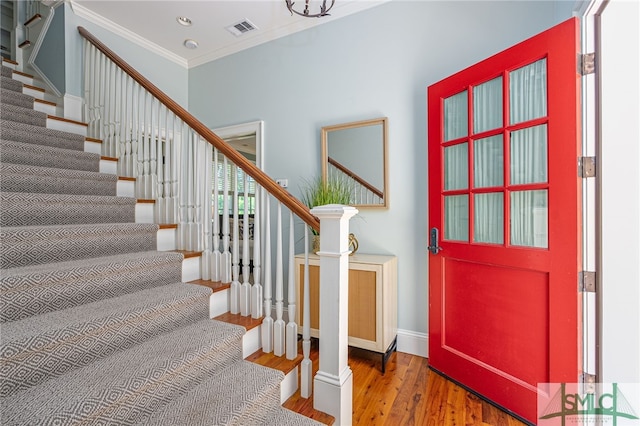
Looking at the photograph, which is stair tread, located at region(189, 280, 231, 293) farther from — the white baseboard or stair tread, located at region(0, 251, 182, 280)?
the white baseboard

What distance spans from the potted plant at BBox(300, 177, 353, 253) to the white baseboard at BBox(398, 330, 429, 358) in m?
1.00

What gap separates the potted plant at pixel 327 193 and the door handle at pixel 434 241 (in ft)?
2.36

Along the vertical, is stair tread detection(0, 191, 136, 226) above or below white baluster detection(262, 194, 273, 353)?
above

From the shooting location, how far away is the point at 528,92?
5.36ft

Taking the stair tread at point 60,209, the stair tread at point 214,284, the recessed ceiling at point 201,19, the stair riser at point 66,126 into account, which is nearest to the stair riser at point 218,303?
the stair tread at point 214,284

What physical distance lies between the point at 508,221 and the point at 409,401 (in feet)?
4.05

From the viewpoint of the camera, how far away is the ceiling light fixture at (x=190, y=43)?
312cm

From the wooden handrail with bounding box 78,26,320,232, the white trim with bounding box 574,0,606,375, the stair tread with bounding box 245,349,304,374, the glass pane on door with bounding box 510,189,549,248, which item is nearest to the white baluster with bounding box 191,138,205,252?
the wooden handrail with bounding box 78,26,320,232

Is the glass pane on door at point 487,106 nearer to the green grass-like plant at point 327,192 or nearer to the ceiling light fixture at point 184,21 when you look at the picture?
the green grass-like plant at point 327,192

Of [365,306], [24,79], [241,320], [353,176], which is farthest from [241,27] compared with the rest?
[365,306]

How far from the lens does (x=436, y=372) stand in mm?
2037

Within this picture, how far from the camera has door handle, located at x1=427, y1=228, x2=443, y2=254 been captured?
206 centimetres

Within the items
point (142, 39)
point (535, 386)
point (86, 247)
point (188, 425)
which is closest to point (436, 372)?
point (535, 386)
